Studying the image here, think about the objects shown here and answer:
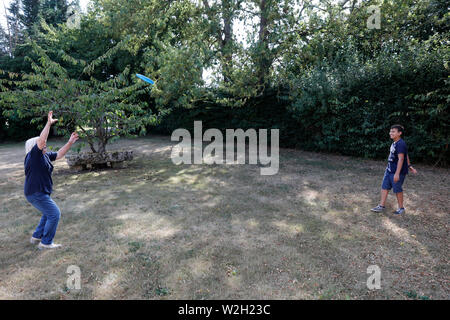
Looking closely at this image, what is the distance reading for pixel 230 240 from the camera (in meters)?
4.25

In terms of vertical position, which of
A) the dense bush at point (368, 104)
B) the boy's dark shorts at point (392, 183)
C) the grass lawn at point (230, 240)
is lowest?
the grass lawn at point (230, 240)

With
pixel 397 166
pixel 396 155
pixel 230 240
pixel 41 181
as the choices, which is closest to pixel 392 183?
pixel 397 166

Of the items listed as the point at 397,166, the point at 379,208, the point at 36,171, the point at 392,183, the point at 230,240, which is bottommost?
the point at 230,240

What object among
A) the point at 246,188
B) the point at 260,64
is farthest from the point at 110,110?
the point at 260,64

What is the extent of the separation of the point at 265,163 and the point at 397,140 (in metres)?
5.26

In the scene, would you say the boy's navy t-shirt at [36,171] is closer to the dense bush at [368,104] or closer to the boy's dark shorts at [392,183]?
the boy's dark shorts at [392,183]

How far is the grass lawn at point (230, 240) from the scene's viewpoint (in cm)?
312

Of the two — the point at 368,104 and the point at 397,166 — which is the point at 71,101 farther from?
the point at 368,104

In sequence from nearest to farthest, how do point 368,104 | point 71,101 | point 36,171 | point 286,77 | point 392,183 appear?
point 36,171
point 392,183
point 71,101
point 368,104
point 286,77

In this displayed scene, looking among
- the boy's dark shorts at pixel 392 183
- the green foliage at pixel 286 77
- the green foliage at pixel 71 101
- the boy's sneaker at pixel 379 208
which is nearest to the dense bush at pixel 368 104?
the green foliage at pixel 286 77

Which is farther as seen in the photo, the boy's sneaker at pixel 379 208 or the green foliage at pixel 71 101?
the green foliage at pixel 71 101

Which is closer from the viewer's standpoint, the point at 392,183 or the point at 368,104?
the point at 392,183

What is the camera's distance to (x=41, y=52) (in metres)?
8.48

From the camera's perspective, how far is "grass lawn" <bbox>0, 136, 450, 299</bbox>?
3.12m
